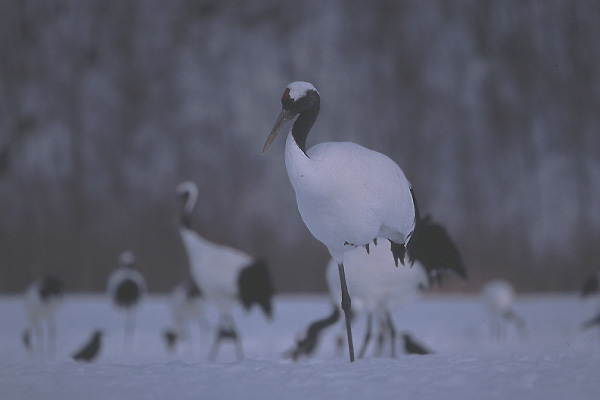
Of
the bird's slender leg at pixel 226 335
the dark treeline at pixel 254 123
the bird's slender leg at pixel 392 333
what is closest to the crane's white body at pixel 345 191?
the bird's slender leg at pixel 392 333

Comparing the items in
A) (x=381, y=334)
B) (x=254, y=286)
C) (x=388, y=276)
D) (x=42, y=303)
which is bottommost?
(x=381, y=334)

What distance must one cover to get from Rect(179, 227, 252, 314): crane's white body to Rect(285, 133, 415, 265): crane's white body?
337cm

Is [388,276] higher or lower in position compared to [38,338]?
higher

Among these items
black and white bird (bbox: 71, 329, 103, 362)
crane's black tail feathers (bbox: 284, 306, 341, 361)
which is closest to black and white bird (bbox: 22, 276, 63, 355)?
black and white bird (bbox: 71, 329, 103, 362)

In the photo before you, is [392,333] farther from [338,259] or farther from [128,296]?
[128,296]

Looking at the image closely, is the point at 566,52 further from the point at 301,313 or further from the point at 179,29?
the point at 179,29

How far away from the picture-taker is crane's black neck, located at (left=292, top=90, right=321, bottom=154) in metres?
3.26

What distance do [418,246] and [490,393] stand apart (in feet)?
8.25

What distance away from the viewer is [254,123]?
1449cm

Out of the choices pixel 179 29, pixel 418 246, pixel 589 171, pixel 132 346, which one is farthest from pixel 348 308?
pixel 179 29

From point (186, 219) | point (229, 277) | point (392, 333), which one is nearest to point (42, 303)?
point (186, 219)

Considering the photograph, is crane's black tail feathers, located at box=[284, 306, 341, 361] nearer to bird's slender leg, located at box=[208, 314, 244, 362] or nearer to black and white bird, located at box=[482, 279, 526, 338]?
bird's slender leg, located at box=[208, 314, 244, 362]

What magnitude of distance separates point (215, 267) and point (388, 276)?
2.32 m

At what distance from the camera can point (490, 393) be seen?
239 cm
